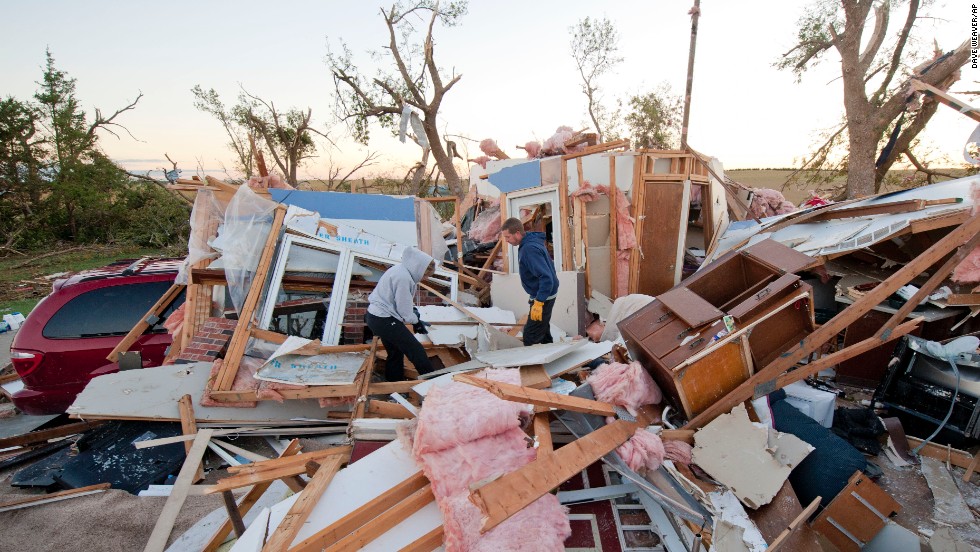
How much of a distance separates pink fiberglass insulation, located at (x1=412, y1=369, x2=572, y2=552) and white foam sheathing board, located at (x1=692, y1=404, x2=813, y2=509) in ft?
4.03

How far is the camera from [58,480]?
3482 millimetres

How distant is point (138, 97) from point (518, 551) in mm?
24817

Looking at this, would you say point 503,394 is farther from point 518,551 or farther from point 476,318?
point 476,318

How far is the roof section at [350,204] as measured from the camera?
573cm

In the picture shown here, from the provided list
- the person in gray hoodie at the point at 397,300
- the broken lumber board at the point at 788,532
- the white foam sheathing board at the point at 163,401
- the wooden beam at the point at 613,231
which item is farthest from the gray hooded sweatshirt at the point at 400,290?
the wooden beam at the point at 613,231

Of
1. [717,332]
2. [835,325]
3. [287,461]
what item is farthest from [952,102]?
[287,461]

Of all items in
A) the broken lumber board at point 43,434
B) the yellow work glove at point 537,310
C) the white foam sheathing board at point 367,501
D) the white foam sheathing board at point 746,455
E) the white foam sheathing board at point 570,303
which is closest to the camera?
the white foam sheathing board at point 367,501

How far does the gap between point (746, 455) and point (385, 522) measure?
7.80 ft

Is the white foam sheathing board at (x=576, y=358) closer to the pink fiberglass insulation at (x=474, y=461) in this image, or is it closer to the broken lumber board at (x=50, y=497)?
the pink fiberglass insulation at (x=474, y=461)

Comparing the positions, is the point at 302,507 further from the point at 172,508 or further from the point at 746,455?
the point at 746,455

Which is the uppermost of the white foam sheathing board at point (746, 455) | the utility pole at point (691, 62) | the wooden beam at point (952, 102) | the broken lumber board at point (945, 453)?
the utility pole at point (691, 62)

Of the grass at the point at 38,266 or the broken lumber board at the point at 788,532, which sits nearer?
the broken lumber board at the point at 788,532

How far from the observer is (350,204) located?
5.94 meters

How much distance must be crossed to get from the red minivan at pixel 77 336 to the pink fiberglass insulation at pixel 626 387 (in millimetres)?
4401
